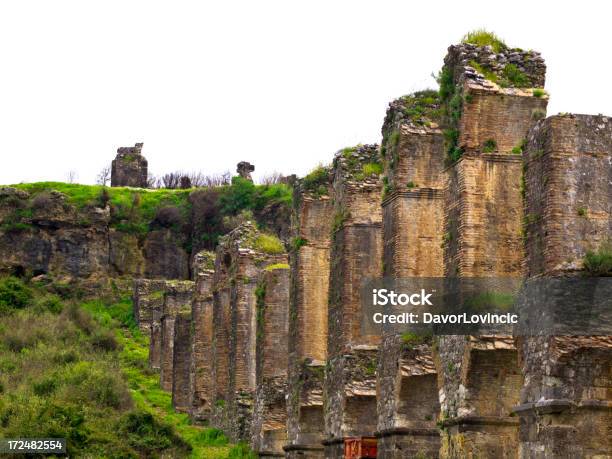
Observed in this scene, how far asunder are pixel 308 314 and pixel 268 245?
872 centimetres

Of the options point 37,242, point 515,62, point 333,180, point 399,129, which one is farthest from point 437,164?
point 37,242

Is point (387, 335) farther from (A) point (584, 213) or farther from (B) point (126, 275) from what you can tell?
(B) point (126, 275)

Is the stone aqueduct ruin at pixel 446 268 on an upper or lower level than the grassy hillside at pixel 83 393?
upper

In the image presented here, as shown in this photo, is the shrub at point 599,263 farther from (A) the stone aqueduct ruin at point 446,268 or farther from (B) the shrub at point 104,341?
(B) the shrub at point 104,341

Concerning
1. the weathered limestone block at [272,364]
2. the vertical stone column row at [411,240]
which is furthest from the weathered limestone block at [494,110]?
the weathered limestone block at [272,364]

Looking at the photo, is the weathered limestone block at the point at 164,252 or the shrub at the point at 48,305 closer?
the shrub at the point at 48,305

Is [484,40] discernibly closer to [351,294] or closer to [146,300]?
[351,294]

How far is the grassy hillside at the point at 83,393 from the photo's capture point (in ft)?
99.1

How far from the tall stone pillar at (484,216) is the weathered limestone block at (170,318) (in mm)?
26575

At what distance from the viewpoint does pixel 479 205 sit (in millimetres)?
20562

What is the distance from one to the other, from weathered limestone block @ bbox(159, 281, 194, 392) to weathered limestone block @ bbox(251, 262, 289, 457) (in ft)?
46.2

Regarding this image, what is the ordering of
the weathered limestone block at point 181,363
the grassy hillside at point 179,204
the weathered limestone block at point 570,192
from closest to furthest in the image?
the weathered limestone block at point 570,192 → the weathered limestone block at point 181,363 → the grassy hillside at point 179,204

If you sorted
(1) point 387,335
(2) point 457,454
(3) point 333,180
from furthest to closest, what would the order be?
(3) point 333,180 < (1) point 387,335 < (2) point 457,454

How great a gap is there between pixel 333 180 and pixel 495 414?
30.9ft
